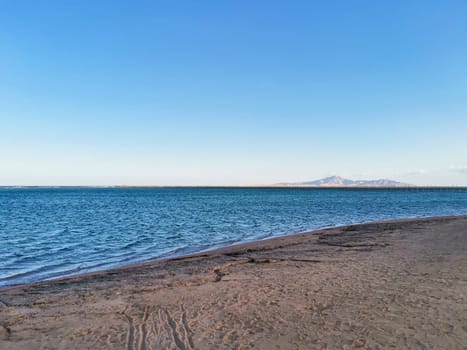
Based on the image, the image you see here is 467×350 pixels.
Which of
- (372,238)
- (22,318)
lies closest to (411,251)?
(372,238)

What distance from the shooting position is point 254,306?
8359mm

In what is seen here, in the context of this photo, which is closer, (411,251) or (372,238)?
(411,251)

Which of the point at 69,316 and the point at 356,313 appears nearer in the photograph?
the point at 356,313

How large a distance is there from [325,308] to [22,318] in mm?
7460

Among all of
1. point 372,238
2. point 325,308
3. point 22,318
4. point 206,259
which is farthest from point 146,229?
point 325,308

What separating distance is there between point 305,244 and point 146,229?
600 inches

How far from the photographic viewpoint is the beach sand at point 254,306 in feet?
21.2

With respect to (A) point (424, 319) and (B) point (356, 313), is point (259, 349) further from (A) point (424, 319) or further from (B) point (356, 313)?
(A) point (424, 319)

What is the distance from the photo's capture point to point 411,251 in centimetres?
1534

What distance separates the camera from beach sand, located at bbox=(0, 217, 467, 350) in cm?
648

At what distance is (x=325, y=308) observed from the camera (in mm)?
7992

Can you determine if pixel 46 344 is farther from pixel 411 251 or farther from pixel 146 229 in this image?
pixel 146 229

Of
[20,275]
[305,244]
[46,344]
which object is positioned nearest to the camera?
[46,344]

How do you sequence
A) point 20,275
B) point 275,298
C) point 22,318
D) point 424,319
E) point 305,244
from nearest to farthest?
point 424,319 < point 22,318 < point 275,298 < point 20,275 < point 305,244
